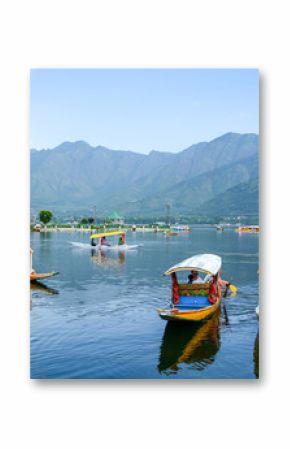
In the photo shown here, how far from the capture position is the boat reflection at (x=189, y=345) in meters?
8.79

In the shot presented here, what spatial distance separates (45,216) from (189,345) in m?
3.82

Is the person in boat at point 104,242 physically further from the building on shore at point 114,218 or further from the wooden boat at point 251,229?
the wooden boat at point 251,229

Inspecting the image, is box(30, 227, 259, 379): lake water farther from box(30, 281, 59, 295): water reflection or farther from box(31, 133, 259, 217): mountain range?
box(31, 133, 259, 217): mountain range

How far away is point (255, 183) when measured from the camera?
332 inches

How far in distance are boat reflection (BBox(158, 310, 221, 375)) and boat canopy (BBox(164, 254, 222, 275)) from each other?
121cm

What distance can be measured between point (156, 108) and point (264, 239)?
318 cm

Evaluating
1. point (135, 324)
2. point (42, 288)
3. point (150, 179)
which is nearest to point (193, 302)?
point (135, 324)

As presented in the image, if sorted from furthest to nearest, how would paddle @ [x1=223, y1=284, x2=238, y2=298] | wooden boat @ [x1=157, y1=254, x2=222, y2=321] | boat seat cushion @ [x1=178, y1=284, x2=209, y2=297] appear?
1. paddle @ [x1=223, y1=284, x2=238, y2=298]
2. boat seat cushion @ [x1=178, y1=284, x2=209, y2=297]
3. wooden boat @ [x1=157, y1=254, x2=222, y2=321]

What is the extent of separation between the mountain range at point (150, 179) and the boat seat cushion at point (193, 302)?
183cm

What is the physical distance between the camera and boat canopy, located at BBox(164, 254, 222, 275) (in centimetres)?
992

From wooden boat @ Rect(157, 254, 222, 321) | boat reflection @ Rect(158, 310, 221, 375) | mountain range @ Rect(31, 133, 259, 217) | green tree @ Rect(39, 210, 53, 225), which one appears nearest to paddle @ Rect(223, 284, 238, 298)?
boat reflection @ Rect(158, 310, 221, 375)

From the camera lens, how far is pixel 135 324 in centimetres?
1073
